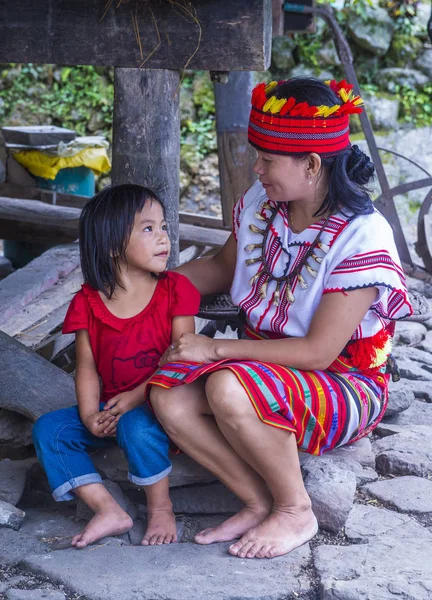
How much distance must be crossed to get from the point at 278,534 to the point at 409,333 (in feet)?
9.30

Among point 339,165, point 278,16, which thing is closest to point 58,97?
point 278,16

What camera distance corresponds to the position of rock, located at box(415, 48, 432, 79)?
11344mm

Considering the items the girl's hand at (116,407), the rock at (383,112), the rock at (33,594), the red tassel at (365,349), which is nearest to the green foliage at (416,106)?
the rock at (383,112)

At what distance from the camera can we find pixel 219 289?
322 centimetres

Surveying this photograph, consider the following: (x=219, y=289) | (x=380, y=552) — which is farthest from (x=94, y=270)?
(x=380, y=552)

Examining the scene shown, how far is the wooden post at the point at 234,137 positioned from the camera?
5918 mm

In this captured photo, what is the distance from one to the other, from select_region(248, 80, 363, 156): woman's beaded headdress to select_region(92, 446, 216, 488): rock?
1.12 meters

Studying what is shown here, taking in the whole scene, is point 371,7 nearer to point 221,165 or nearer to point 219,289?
point 221,165

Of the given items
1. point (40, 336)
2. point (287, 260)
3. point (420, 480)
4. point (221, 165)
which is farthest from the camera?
point (221, 165)

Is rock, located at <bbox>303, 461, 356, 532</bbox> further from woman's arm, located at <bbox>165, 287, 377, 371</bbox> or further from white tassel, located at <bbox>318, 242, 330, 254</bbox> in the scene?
white tassel, located at <bbox>318, 242, 330, 254</bbox>

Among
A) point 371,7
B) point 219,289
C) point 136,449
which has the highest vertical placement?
point 371,7

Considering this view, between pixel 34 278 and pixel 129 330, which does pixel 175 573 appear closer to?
pixel 129 330

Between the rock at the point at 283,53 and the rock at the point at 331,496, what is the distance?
9316mm

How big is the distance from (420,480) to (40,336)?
6.98ft
